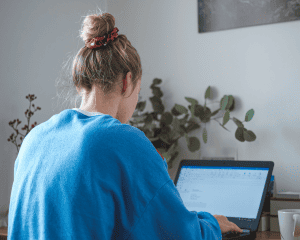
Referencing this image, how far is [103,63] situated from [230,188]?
Answer: 731 mm

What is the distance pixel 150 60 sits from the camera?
6.68 feet

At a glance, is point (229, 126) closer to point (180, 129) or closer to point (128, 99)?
point (180, 129)

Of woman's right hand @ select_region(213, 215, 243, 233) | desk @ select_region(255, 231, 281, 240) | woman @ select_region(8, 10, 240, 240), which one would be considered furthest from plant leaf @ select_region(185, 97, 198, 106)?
woman @ select_region(8, 10, 240, 240)

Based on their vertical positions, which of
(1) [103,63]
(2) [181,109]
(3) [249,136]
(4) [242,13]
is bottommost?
(3) [249,136]

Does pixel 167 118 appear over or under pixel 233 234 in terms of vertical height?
over

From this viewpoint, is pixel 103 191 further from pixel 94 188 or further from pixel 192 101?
pixel 192 101

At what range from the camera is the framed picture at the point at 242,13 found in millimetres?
1654

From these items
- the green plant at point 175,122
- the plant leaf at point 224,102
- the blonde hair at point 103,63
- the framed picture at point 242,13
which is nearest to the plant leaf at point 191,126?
the green plant at point 175,122

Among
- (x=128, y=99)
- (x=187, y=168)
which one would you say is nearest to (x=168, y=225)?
(x=128, y=99)

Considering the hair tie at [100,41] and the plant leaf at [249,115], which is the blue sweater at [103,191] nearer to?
the hair tie at [100,41]

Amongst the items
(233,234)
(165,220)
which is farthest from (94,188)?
(233,234)

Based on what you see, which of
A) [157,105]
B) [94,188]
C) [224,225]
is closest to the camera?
[94,188]

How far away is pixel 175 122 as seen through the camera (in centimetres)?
174

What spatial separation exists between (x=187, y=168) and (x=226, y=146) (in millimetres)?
379
